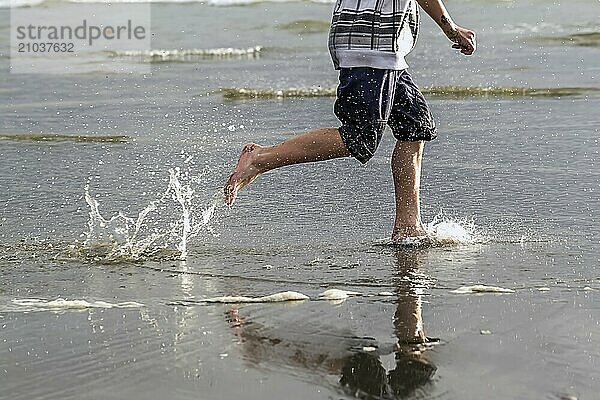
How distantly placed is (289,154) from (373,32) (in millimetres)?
615

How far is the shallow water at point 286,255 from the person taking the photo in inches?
114

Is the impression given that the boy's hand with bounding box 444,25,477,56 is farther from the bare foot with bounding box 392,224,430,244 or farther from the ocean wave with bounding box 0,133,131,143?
the ocean wave with bounding box 0,133,131,143

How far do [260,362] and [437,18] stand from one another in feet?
7.00

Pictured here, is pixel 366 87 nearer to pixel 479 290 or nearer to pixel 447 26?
pixel 447 26

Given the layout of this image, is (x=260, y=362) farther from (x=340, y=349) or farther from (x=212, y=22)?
(x=212, y=22)

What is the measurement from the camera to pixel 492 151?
21.9 feet

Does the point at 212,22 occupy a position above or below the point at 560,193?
above

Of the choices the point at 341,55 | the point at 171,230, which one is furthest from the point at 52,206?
the point at 341,55

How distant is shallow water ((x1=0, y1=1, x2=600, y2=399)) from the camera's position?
9.49ft

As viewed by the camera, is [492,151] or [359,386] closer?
[359,386]

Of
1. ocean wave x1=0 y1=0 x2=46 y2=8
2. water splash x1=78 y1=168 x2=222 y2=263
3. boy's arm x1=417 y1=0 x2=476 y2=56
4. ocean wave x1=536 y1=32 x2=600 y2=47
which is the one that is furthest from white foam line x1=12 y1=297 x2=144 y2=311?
ocean wave x1=0 y1=0 x2=46 y2=8

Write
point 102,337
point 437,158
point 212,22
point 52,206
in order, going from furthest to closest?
point 212,22
point 437,158
point 52,206
point 102,337

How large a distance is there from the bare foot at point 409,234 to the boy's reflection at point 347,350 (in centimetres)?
101

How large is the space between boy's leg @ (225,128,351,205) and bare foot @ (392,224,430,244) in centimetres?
41
